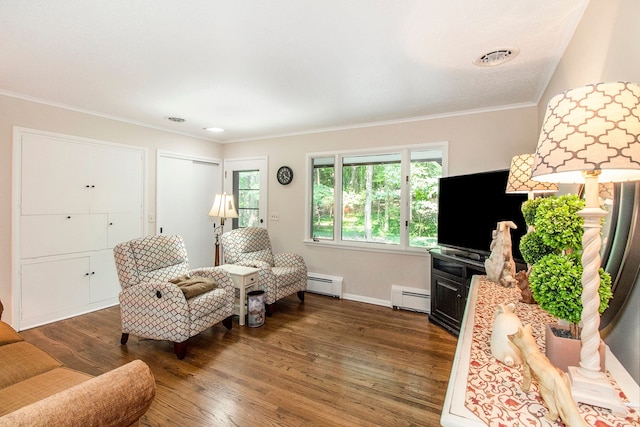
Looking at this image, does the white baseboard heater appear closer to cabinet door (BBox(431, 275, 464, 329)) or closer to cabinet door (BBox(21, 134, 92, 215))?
cabinet door (BBox(431, 275, 464, 329))

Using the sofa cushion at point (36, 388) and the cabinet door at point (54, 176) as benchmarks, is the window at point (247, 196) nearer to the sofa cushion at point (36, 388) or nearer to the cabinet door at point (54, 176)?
the cabinet door at point (54, 176)

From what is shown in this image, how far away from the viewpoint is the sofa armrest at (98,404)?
2.71ft

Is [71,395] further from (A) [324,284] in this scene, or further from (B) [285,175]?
(B) [285,175]

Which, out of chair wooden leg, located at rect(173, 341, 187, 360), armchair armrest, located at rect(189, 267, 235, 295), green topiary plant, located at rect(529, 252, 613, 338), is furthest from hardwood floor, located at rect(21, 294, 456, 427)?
green topiary plant, located at rect(529, 252, 613, 338)

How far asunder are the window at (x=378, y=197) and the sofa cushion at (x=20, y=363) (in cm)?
324

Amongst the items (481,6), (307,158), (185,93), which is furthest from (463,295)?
(185,93)

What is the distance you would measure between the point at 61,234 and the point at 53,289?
2.00ft

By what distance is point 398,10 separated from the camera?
1712 mm

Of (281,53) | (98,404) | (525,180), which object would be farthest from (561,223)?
(281,53)

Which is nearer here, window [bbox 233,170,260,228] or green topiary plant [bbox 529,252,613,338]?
green topiary plant [bbox 529,252,613,338]

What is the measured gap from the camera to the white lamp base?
2.60 feet

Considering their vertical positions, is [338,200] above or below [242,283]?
above

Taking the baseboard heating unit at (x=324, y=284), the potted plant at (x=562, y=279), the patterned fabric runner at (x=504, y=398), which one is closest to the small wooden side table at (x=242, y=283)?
the baseboard heating unit at (x=324, y=284)

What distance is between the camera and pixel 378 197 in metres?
4.18
